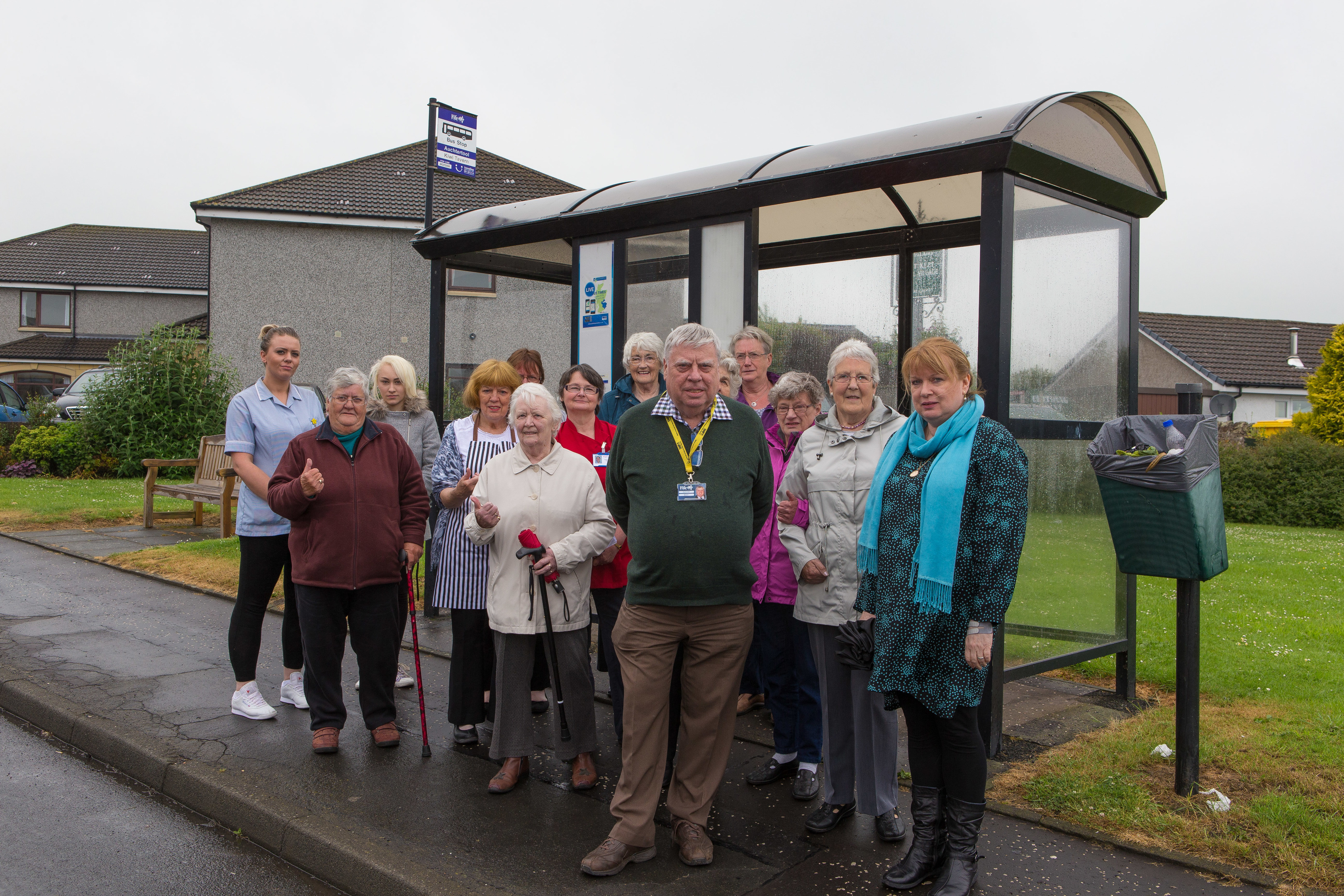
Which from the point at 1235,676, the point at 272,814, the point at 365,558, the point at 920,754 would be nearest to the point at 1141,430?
the point at 920,754

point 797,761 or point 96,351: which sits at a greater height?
point 96,351

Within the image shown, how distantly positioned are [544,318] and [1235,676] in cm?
615

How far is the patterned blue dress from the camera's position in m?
3.15

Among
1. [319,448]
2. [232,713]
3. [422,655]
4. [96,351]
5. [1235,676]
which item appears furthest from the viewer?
[96,351]

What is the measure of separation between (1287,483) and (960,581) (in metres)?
17.5

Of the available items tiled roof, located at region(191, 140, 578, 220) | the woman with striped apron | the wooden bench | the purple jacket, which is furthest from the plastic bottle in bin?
tiled roof, located at region(191, 140, 578, 220)

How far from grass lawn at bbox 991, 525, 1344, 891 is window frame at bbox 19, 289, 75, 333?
4421cm

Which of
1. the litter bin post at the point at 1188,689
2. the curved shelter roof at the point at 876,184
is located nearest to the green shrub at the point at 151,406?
the curved shelter roof at the point at 876,184

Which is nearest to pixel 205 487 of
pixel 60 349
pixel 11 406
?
pixel 11 406

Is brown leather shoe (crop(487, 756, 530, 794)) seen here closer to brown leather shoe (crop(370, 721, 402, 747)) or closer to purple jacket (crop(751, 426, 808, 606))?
brown leather shoe (crop(370, 721, 402, 747))

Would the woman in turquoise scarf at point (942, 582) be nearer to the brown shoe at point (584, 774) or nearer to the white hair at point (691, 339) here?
the white hair at point (691, 339)

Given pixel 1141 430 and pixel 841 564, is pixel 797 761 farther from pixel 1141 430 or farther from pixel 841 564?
pixel 1141 430

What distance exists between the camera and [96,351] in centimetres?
3938

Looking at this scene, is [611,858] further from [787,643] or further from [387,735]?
[387,735]
